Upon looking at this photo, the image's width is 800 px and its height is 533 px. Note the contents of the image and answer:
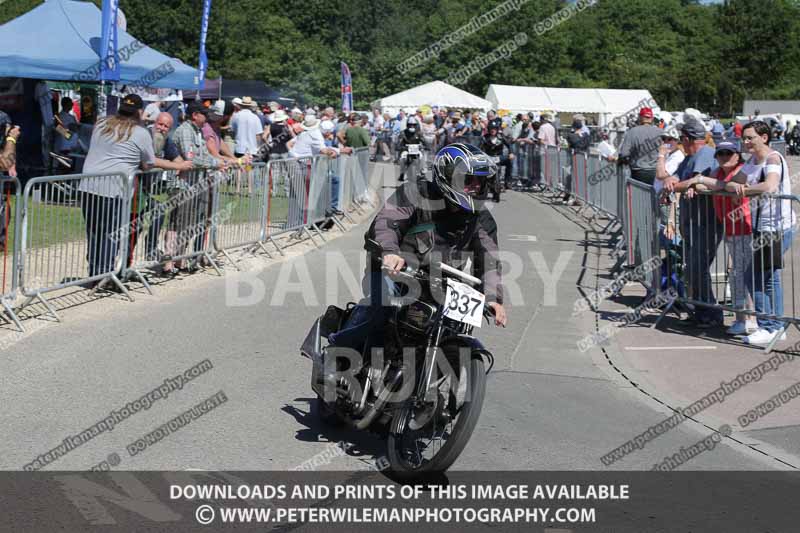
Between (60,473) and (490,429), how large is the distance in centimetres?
266

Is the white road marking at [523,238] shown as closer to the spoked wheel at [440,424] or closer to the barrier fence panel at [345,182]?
the barrier fence panel at [345,182]

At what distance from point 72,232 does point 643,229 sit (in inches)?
242

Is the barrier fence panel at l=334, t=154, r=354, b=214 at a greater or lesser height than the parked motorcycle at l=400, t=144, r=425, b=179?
lesser

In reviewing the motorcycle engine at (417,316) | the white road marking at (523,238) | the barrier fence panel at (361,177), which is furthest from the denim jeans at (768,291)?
the barrier fence panel at (361,177)

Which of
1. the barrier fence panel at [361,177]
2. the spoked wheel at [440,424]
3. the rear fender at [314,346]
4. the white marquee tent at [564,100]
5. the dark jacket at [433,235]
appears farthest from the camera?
the white marquee tent at [564,100]

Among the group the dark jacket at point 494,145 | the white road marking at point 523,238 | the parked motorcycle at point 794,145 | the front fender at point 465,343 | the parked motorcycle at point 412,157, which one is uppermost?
the parked motorcycle at point 794,145

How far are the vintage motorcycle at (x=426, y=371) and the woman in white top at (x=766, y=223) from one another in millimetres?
4739

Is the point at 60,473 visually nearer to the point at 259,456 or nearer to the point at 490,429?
the point at 259,456

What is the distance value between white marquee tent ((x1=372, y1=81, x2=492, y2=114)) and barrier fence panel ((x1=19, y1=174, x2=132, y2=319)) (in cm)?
4017

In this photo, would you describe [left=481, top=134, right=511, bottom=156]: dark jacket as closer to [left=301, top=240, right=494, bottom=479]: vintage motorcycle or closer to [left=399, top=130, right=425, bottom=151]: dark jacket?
[left=399, top=130, right=425, bottom=151]: dark jacket

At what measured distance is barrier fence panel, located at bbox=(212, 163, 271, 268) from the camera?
503 inches

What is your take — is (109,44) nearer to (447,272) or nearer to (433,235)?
(433,235)

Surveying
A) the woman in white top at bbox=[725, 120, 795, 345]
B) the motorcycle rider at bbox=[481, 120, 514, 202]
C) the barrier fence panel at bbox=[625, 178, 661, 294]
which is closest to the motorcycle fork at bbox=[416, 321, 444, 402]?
the woman in white top at bbox=[725, 120, 795, 345]

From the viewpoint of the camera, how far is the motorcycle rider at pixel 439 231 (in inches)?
217
